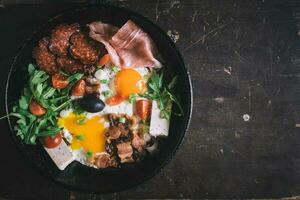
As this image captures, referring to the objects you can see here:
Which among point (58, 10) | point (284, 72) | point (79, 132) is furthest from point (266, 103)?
point (58, 10)

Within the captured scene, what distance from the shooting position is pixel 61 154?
90.5 inches

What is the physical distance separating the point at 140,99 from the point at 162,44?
30cm

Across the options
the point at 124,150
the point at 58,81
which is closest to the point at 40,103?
the point at 58,81

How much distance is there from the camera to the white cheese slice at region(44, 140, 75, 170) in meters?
2.30

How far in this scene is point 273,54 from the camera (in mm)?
2418

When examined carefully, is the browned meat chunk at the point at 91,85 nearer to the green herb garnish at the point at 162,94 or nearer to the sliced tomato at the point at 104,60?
the sliced tomato at the point at 104,60

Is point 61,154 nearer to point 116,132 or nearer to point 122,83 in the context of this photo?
point 116,132

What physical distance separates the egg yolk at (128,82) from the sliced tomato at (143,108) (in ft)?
0.19

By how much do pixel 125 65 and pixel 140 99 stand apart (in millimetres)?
189

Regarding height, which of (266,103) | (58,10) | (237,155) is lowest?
(237,155)

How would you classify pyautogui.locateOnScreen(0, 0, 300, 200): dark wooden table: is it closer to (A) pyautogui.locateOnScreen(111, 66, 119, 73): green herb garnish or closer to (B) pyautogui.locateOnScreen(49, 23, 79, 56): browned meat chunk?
(B) pyautogui.locateOnScreen(49, 23, 79, 56): browned meat chunk

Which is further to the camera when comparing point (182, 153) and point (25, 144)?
point (182, 153)

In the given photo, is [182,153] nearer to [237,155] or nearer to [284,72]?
[237,155]

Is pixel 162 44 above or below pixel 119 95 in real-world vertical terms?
above
